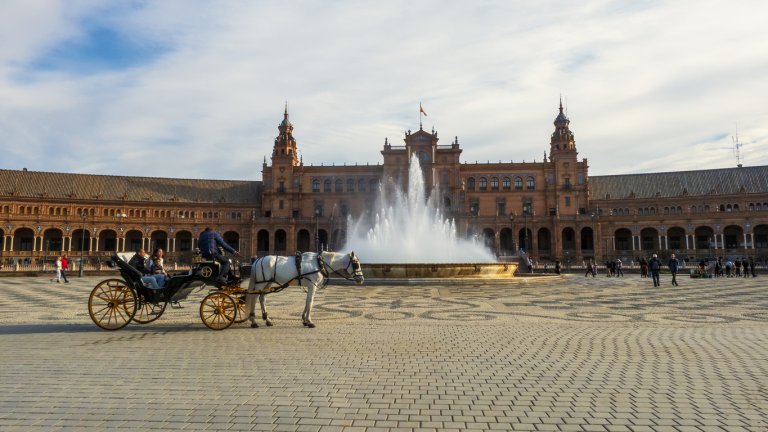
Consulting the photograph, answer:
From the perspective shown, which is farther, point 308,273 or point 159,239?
point 159,239

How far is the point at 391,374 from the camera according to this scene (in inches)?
297

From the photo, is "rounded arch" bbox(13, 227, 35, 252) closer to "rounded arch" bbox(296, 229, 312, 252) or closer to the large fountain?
"rounded arch" bbox(296, 229, 312, 252)

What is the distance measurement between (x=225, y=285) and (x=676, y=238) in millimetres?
87670

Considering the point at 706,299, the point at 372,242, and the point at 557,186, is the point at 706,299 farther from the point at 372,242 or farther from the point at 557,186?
the point at 557,186

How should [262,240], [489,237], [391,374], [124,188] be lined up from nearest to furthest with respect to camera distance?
[391,374]
[489,237]
[124,188]
[262,240]

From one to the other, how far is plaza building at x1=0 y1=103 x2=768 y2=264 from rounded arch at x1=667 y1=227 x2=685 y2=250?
0.29 m

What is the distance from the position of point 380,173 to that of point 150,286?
75.2 metres

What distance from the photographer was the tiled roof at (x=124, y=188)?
79000 millimetres

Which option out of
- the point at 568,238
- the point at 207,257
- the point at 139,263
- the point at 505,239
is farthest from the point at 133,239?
the point at 207,257

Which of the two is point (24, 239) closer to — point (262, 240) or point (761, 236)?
point (262, 240)

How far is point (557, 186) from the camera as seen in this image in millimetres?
81938

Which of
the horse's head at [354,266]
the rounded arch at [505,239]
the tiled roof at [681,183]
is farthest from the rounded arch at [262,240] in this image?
the horse's head at [354,266]

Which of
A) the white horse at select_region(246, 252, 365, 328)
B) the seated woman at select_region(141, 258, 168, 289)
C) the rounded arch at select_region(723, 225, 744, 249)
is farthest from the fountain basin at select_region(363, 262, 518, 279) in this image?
the rounded arch at select_region(723, 225, 744, 249)

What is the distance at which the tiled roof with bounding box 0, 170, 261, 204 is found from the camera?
79.0 metres
